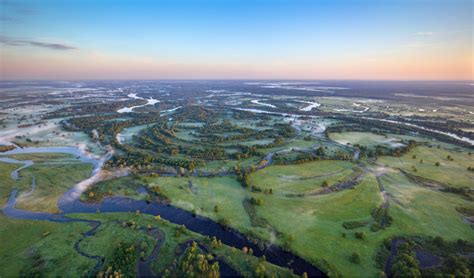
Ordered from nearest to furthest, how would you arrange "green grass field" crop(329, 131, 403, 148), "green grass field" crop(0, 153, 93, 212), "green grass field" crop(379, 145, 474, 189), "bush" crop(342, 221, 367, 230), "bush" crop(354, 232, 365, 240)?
1. "bush" crop(354, 232, 365, 240)
2. "bush" crop(342, 221, 367, 230)
3. "green grass field" crop(0, 153, 93, 212)
4. "green grass field" crop(379, 145, 474, 189)
5. "green grass field" crop(329, 131, 403, 148)

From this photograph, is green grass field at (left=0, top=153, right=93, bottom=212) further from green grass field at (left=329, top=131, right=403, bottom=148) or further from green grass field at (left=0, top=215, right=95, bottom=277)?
green grass field at (left=329, top=131, right=403, bottom=148)

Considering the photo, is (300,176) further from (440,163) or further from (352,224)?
(440,163)

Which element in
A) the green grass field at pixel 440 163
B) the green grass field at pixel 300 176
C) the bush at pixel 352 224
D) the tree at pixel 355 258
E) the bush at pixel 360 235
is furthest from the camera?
the green grass field at pixel 440 163

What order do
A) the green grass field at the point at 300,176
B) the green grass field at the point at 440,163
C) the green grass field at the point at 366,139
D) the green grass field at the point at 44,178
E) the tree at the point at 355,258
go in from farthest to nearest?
1. the green grass field at the point at 366,139
2. the green grass field at the point at 440,163
3. the green grass field at the point at 300,176
4. the green grass field at the point at 44,178
5. the tree at the point at 355,258

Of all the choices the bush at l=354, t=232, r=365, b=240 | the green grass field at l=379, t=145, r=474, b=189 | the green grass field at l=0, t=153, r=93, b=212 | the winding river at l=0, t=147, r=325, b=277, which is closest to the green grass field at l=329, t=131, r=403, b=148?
the green grass field at l=379, t=145, r=474, b=189

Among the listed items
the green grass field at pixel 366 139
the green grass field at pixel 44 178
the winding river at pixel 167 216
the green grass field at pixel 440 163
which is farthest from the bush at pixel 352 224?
the green grass field at pixel 44 178

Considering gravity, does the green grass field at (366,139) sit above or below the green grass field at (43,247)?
above

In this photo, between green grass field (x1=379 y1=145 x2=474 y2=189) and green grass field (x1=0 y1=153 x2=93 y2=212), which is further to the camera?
green grass field (x1=379 y1=145 x2=474 y2=189)

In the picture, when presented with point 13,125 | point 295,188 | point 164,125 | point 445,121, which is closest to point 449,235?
point 295,188

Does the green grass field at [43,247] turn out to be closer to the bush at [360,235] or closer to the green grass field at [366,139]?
the bush at [360,235]

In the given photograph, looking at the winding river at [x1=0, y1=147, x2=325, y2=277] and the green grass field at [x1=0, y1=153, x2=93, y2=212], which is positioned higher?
the green grass field at [x1=0, y1=153, x2=93, y2=212]

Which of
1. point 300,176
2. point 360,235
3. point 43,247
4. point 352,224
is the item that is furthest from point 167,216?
point 300,176
